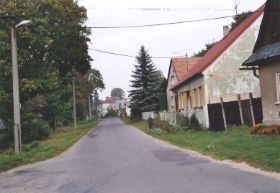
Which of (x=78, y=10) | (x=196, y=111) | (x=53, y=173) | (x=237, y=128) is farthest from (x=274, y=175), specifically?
(x=78, y=10)

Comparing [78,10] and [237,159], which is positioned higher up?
[78,10]

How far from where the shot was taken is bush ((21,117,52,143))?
33.7 metres

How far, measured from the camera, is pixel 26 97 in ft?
134

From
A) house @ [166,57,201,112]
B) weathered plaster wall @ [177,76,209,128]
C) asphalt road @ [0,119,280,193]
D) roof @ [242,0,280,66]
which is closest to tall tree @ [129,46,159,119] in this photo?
house @ [166,57,201,112]

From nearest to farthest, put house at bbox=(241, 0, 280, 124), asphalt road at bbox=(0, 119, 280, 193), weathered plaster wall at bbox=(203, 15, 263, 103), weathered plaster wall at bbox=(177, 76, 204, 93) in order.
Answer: asphalt road at bbox=(0, 119, 280, 193) < house at bbox=(241, 0, 280, 124) < weathered plaster wall at bbox=(203, 15, 263, 103) < weathered plaster wall at bbox=(177, 76, 204, 93)

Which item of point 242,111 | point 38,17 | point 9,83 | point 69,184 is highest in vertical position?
point 38,17

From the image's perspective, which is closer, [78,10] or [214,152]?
[214,152]

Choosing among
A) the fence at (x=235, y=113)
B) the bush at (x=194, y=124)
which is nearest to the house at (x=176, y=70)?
the bush at (x=194, y=124)

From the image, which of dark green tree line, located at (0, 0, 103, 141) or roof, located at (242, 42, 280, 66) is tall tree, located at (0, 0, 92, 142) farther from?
roof, located at (242, 42, 280, 66)

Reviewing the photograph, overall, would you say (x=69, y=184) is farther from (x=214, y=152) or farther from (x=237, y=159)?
(x=214, y=152)

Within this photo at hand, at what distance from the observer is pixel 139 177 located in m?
11.8

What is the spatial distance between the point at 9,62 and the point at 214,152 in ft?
89.0

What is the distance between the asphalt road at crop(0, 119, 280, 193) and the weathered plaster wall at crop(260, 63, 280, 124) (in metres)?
6.28

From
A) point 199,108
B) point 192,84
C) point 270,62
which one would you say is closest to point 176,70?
point 192,84
